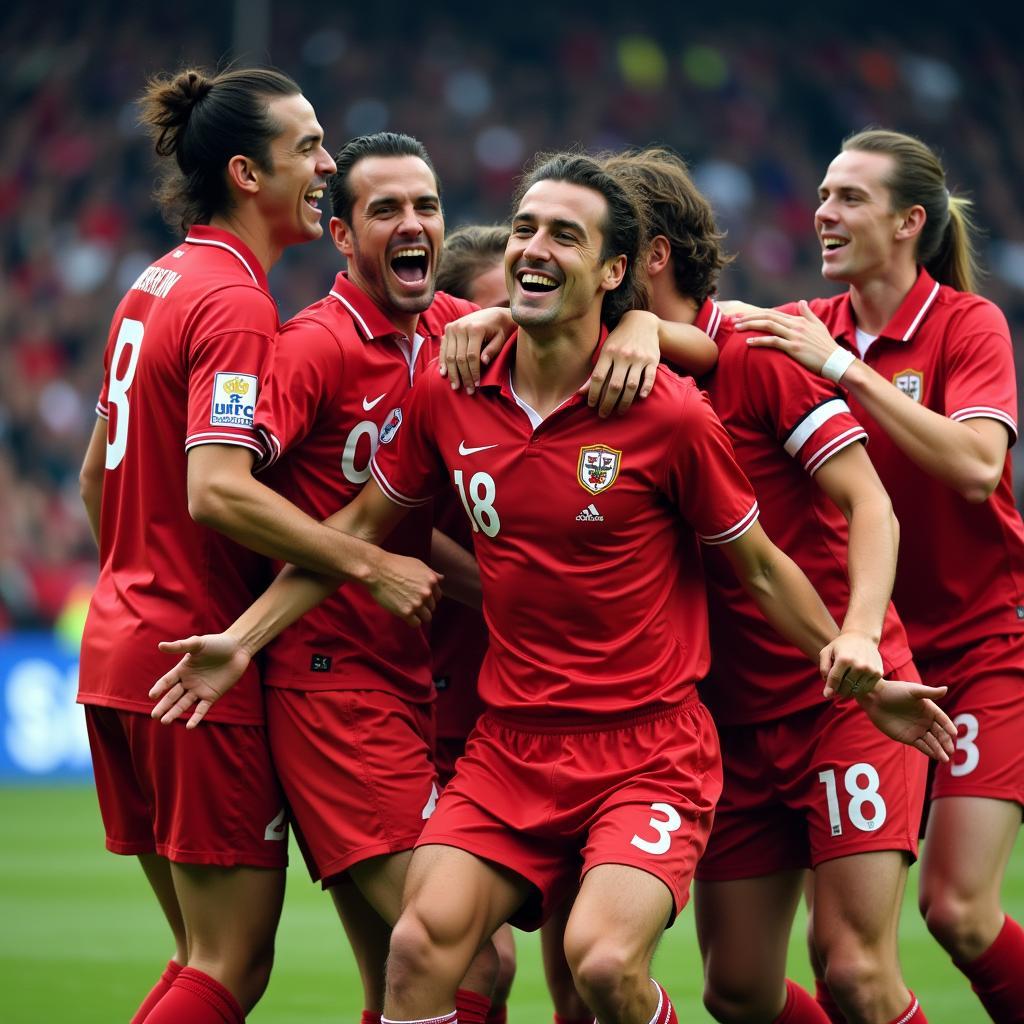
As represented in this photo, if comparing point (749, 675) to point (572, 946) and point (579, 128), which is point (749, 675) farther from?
point (579, 128)

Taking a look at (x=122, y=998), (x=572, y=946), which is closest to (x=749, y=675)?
(x=572, y=946)

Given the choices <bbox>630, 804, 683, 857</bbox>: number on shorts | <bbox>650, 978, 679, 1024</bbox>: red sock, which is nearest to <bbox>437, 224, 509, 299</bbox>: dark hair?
<bbox>630, 804, 683, 857</bbox>: number on shorts

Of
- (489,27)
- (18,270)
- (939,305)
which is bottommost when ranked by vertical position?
(939,305)

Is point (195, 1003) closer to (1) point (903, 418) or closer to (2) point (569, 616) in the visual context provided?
(2) point (569, 616)

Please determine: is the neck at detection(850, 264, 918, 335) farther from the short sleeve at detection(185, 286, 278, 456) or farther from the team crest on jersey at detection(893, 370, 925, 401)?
the short sleeve at detection(185, 286, 278, 456)

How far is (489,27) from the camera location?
72.5 feet

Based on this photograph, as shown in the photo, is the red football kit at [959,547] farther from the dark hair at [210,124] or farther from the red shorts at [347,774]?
the dark hair at [210,124]

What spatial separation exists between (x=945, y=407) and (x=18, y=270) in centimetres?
1500

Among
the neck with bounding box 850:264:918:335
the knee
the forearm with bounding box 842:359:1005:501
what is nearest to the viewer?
the knee

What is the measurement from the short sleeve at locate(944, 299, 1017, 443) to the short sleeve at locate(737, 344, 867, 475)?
541 mm

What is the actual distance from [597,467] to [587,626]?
41cm

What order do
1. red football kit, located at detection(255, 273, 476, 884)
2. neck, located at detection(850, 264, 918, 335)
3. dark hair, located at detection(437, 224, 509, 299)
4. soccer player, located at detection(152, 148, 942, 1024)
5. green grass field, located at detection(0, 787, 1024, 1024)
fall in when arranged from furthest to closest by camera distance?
green grass field, located at detection(0, 787, 1024, 1024), dark hair, located at detection(437, 224, 509, 299), neck, located at detection(850, 264, 918, 335), red football kit, located at detection(255, 273, 476, 884), soccer player, located at detection(152, 148, 942, 1024)

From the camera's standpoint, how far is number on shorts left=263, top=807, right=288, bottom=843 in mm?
4625

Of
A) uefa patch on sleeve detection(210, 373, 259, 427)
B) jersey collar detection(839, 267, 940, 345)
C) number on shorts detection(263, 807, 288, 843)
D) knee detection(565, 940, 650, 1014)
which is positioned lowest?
knee detection(565, 940, 650, 1014)
